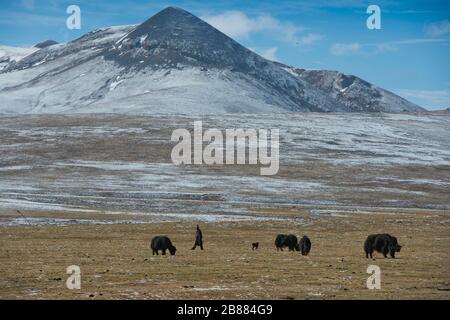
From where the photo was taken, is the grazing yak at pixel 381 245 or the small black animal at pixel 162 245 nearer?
the grazing yak at pixel 381 245

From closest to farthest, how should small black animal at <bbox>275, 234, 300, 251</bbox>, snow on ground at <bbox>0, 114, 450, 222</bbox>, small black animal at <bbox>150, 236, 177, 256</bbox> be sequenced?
1. small black animal at <bbox>150, 236, 177, 256</bbox>
2. small black animal at <bbox>275, 234, 300, 251</bbox>
3. snow on ground at <bbox>0, 114, 450, 222</bbox>

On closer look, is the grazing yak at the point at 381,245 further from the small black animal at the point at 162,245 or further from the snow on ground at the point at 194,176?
the snow on ground at the point at 194,176

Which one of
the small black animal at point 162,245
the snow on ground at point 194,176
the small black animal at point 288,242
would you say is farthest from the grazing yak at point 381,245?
the snow on ground at point 194,176

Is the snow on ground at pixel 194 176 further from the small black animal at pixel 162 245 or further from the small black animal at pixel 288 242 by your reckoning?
the small black animal at pixel 162 245

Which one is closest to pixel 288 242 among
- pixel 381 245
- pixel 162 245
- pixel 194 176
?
pixel 381 245

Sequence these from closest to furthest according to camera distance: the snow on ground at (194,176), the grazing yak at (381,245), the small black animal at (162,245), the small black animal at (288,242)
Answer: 1. the grazing yak at (381,245)
2. the small black animal at (162,245)
3. the small black animal at (288,242)
4. the snow on ground at (194,176)

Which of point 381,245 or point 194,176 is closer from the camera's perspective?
point 381,245

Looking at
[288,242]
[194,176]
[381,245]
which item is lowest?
[288,242]

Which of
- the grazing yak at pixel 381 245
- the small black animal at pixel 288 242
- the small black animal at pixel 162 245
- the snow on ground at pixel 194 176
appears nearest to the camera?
the grazing yak at pixel 381 245

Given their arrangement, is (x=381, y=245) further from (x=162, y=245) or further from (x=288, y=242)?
(x=162, y=245)

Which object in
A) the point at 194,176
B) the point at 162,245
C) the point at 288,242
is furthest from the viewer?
the point at 194,176

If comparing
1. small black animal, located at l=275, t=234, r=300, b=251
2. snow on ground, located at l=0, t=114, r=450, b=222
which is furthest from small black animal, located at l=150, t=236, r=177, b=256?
snow on ground, located at l=0, t=114, r=450, b=222

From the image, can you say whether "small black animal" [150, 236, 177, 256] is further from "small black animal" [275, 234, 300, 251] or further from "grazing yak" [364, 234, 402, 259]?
"grazing yak" [364, 234, 402, 259]
